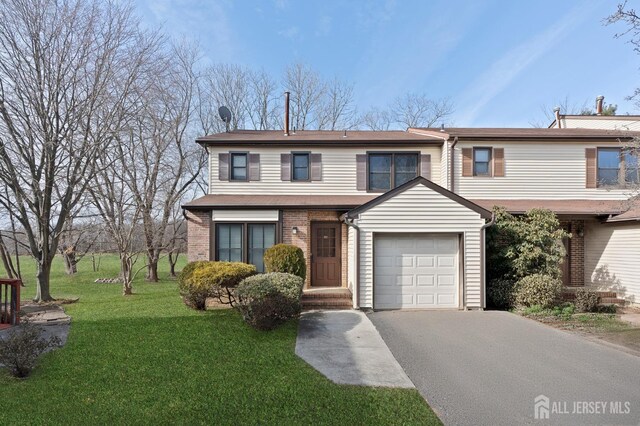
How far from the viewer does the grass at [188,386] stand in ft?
12.6

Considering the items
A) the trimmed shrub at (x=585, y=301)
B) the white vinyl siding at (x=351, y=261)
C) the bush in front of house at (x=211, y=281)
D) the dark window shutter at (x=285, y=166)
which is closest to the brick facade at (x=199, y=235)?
the bush in front of house at (x=211, y=281)

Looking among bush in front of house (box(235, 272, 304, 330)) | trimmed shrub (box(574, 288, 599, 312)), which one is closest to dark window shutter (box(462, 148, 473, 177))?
trimmed shrub (box(574, 288, 599, 312))

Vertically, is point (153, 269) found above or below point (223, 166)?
below

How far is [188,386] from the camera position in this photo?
15.1 ft

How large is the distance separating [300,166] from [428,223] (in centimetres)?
549

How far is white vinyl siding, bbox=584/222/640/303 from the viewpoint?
33.8ft

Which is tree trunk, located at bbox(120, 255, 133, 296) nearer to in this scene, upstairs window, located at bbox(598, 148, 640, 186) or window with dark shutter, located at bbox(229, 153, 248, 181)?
window with dark shutter, located at bbox(229, 153, 248, 181)

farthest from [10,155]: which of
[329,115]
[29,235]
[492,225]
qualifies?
[329,115]

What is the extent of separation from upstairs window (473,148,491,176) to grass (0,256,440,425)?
9.50m

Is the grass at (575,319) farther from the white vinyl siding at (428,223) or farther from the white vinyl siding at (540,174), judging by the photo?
the white vinyl siding at (540,174)

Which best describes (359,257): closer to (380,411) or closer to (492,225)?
(492,225)

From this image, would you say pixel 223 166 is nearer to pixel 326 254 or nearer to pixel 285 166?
pixel 285 166

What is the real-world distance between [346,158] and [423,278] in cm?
543

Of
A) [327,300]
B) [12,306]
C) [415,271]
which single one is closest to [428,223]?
[415,271]
